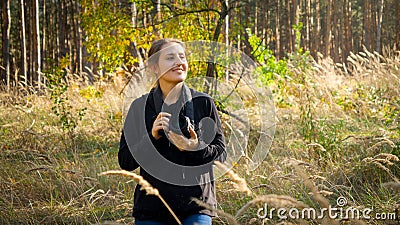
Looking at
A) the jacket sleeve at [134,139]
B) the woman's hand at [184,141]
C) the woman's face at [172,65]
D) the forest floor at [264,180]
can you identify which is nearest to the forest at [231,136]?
the forest floor at [264,180]

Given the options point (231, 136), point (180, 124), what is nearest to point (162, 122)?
point (180, 124)

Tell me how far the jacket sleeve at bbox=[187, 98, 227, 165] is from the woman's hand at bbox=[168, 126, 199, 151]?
14cm

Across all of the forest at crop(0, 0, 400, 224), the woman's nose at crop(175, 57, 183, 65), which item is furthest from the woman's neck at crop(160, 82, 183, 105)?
the forest at crop(0, 0, 400, 224)

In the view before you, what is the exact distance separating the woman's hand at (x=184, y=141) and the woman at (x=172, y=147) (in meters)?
0.02

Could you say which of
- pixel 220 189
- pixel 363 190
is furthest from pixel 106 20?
pixel 363 190

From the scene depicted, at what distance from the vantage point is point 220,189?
4086 millimetres

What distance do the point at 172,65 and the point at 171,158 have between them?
0.51m

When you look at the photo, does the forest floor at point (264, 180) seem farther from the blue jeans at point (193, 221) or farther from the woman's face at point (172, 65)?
the woman's face at point (172, 65)

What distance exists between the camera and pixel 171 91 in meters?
2.63

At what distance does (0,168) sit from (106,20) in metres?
2.80

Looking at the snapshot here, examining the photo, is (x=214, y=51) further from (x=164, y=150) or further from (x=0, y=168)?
(x=164, y=150)

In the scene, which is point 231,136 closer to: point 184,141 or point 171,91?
point 171,91

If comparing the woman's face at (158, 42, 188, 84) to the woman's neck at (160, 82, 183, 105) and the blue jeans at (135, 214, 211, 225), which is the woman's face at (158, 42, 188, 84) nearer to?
the woman's neck at (160, 82, 183, 105)

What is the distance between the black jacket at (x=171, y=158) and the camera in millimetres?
2488
